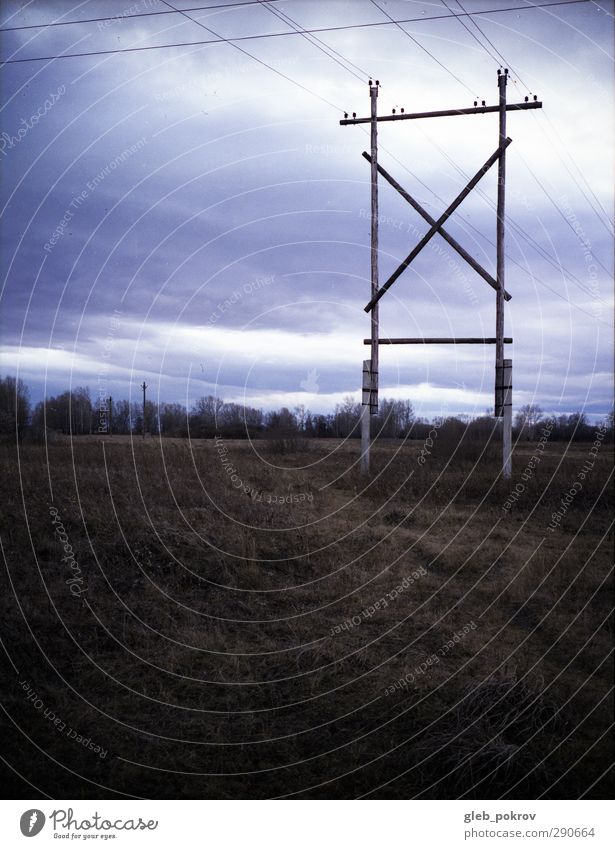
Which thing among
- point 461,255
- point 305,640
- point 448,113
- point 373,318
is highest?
point 448,113

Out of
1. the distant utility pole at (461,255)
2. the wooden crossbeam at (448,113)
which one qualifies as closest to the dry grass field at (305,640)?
the distant utility pole at (461,255)

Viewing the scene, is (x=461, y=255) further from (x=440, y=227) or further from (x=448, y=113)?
(x=448, y=113)

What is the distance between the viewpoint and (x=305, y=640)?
6266 millimetres

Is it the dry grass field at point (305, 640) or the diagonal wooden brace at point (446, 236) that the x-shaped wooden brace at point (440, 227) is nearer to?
the diagonal wooden brace at point (446, 236)

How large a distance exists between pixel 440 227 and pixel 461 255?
668 mm

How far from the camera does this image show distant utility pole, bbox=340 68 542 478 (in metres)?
11.7

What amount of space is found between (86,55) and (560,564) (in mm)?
8122

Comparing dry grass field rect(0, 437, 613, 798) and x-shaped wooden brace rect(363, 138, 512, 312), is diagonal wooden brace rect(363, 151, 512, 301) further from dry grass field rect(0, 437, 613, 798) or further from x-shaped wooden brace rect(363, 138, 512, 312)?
dry grass field rect(0, 437, 613, 798)

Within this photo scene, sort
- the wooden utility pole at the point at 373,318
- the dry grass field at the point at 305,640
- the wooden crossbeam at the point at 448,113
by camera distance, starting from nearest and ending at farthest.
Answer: the dry grass field at the point at 305,640 < the wooden crossbeam at the point at 448,113 < the wooden utility pole at the point at 373,318

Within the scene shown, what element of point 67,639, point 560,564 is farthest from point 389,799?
point 560,564

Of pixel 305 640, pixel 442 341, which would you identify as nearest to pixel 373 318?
pixel 442 341

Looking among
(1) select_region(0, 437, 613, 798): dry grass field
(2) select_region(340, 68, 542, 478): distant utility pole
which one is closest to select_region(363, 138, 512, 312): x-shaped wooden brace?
(2) select_region(340, 68, 542, 478): distant utility pole

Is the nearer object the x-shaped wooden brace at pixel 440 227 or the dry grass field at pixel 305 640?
the dry grass field at pixel 305 640

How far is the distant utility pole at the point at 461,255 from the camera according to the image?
38.4 feet
